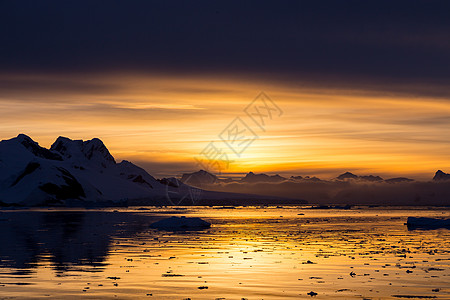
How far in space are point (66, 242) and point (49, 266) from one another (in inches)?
666

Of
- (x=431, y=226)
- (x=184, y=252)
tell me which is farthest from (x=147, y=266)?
(x=431, y=226)

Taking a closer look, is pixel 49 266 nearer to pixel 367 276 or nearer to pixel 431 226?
pixel 367 276

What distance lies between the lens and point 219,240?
49.4 m

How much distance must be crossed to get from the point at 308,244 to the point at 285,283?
1992cm

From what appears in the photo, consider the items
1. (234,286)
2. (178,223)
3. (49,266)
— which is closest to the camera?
(234,286)

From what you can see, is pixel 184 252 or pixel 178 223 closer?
pixel 184 252

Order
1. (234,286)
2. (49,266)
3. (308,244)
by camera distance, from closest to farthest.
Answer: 1. (234,286)
2. (49,266)
3. (308,244)

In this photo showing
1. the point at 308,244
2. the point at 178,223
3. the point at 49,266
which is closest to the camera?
the point at 49,266

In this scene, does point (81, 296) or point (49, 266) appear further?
point (49, 266)

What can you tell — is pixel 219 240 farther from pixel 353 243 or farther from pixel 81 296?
pixel 81 296

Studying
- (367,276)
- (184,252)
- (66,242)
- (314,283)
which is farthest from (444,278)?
(66,242)

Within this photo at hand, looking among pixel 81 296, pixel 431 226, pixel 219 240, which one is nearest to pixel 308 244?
pixel 219 240

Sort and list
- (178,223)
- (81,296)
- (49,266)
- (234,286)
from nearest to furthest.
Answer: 1. (81,296)
2. (234,286)
3. (49,266)
4. (178,223)

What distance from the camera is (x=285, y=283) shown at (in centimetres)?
2531
